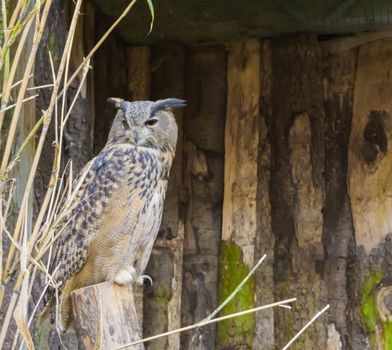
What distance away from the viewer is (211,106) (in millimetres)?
4133

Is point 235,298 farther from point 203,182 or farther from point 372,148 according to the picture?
point 372,148

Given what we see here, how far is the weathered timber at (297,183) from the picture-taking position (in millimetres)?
3945

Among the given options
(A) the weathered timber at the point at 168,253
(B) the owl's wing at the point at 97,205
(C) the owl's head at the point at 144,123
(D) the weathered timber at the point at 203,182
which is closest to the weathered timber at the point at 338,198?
(D) the weathered timber at the point at 203,182

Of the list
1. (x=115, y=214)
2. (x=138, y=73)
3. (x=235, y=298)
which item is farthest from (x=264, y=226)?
(x=115, y=214)

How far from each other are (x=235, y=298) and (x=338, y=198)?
0.60 m

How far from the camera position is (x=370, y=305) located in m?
3.89

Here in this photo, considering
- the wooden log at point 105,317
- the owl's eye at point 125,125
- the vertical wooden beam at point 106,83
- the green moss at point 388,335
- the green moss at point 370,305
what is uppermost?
the vertical wooden beam at point 106,83

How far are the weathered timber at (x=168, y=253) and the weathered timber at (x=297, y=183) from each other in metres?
0.41

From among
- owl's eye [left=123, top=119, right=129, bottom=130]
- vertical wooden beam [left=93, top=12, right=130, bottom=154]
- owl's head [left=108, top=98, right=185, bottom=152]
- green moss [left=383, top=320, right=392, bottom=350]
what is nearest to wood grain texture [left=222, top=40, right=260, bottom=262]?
vertical wooden beam [left=93, top=12, right=130, bottom=154]

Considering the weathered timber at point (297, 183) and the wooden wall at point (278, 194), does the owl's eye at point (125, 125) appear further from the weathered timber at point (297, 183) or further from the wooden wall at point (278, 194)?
the weathered timber at point (297, 183)

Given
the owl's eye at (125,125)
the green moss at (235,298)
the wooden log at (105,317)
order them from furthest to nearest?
the green moss at (235,298) → the owl's eye at (125,125) → the wooden log at (105,317)

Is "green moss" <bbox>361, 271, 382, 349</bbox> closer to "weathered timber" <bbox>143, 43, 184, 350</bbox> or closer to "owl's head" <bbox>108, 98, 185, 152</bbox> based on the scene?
"weathered timber" <bbox>143, 43, 184, 350</bbox>

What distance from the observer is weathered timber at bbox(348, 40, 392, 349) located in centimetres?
388

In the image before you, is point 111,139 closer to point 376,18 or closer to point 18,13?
point 376,18
